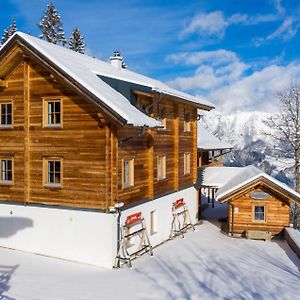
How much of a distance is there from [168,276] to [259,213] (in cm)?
1068

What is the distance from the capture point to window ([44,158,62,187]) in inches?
725

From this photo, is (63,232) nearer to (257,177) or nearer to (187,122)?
(257,177)

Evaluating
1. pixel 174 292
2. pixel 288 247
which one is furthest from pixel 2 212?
pixel 288 247

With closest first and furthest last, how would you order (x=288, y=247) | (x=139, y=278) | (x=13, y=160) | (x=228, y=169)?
(x=139, y=278), (x=13, y=160), (x=288, y=247), (x=228, y=169)

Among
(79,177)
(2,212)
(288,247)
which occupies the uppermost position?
(79,177)

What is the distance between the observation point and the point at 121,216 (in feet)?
59.4

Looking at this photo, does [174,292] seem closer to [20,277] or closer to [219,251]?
[20,277]

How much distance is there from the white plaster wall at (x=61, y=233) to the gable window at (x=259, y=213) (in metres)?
11.2

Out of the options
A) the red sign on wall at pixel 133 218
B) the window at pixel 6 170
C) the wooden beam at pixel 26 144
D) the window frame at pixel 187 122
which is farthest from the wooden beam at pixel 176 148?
the window at pixel 6 170

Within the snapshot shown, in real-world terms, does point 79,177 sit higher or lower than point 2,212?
higher

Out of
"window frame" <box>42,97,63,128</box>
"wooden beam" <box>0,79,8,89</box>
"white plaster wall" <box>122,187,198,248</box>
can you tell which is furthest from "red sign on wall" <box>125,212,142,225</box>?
"wooden beam" <box>0,79,8,89</box>

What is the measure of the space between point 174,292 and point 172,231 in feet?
A: 32.6

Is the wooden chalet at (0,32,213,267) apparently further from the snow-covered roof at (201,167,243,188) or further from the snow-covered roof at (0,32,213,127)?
the snow-covered roof at (201,167,243,188)

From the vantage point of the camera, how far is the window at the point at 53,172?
18423mm
